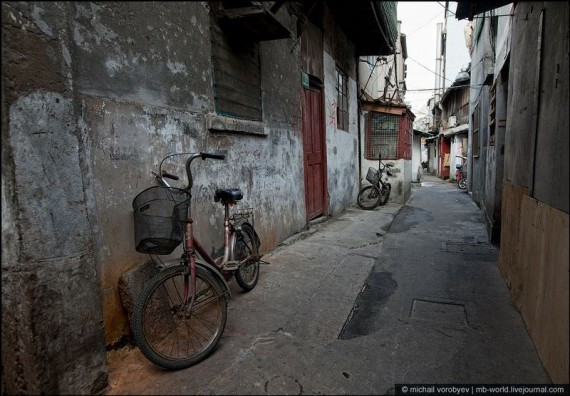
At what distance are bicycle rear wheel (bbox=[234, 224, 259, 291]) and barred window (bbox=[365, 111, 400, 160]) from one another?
844 centimetres

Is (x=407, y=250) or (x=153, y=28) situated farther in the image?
(x=407, y=250)

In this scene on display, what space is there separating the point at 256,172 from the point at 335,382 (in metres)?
3.08

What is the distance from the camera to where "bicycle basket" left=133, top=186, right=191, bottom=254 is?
2512 mm

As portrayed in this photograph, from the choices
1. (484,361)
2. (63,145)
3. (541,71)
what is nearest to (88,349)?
(63,145)

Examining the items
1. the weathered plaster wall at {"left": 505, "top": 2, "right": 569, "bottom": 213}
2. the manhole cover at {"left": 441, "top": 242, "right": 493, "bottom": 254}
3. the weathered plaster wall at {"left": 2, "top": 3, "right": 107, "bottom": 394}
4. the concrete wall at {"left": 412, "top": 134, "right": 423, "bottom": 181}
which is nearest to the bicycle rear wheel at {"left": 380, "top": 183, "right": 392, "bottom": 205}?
the manhole cover at {"left": 441, "top": 242, "right": 493, "bottom": 254}

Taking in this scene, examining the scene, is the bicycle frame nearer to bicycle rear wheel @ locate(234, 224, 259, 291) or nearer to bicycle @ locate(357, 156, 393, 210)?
bicycle rear wheel @ locate(234, 224, 259, 291)

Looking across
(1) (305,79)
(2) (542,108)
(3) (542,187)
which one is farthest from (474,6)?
(1) (305,79)

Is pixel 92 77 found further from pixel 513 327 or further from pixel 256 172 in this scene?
pixel 513 327

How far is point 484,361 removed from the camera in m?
2.74

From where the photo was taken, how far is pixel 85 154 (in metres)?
2.50

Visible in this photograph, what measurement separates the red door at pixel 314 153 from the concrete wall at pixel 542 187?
3496 millimetres

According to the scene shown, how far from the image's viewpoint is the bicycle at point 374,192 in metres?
10.2

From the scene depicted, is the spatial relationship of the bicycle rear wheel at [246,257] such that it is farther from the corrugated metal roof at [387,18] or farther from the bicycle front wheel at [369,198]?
the bicycle front wheel at [369,198]

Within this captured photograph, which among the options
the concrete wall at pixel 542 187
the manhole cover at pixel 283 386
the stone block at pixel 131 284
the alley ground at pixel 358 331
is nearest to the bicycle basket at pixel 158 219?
the stone block at pixel 131 284
